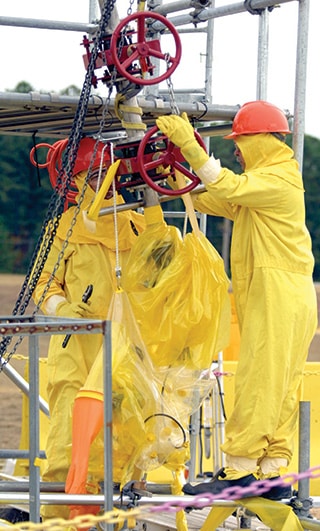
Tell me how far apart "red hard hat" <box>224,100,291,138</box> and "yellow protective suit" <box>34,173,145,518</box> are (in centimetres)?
92

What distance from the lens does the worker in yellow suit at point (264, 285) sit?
5254mm

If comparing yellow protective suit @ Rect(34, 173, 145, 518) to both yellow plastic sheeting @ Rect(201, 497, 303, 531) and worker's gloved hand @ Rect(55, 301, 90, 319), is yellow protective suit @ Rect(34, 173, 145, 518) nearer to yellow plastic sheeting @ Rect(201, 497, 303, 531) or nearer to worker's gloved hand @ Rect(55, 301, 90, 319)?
worker's gloved hand @ Rect(55, 301, 90, 319)

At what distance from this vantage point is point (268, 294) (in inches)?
209

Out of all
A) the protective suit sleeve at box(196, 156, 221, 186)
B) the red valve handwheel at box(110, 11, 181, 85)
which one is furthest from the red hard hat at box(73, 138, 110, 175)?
the protective suit sleeve at box(196, 156, 221, 186)

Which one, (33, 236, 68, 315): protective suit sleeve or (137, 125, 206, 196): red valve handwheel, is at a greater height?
(137, 125, 206, 196): red valve handwheel

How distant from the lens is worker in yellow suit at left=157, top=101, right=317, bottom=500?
5.25m

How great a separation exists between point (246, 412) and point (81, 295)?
1205 millimetres

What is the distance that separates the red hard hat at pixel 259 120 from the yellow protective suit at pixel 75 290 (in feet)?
3.01

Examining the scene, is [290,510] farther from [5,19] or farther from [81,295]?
[5,19]

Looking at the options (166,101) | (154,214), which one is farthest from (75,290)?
(166,101)

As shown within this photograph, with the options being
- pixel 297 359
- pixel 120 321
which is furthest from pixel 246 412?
pixel 120 321

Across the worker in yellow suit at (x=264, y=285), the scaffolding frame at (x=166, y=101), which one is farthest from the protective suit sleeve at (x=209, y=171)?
the scaffolding frame at (x=166, y=101)

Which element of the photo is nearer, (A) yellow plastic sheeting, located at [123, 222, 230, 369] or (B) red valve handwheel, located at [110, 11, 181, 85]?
(B) red valve handwheel, located at [110, 11, 181, 85]

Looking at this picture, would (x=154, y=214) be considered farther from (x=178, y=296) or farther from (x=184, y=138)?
(x=184, y=138)
